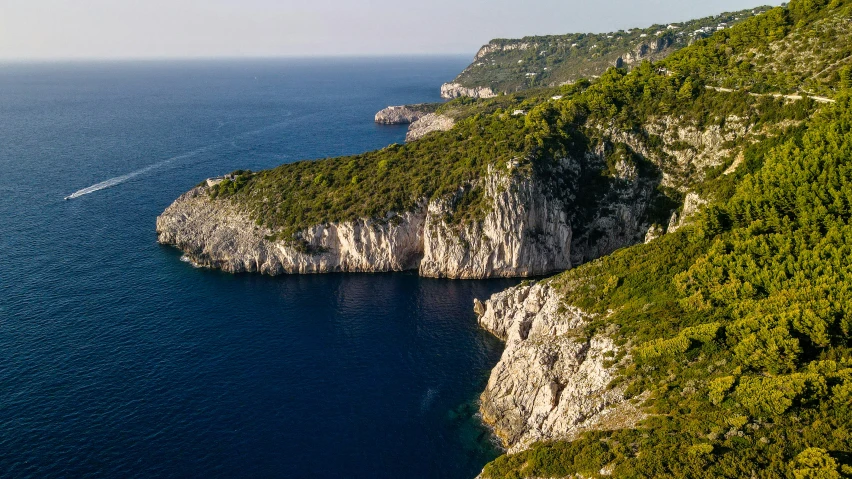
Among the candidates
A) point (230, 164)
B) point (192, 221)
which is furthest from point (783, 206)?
point (230, 164)

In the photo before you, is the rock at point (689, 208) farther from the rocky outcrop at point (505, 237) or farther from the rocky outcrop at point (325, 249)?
the rocky outcrop at point (325, 249)

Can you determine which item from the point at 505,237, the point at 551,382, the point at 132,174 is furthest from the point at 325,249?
the point at 132,174

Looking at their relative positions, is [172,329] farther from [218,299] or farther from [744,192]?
[744,192]

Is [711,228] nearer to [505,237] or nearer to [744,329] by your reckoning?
[744,329]

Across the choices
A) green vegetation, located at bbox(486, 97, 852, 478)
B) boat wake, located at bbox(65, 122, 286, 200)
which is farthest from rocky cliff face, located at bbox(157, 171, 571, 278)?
boat wake, located at bbox(65, 122, 286, 200)

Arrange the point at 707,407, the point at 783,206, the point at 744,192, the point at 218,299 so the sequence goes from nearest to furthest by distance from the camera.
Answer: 1. the point at 707,407
2. the point at 783,206
3. the point at 744,192
4. the point at 218,299

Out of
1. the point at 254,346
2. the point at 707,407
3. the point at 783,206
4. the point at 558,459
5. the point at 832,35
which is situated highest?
the point at 832,35

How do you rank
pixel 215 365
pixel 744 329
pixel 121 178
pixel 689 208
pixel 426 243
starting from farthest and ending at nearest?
1. pixel 121 178
2. pixel 426 243
3. pixel 689 208
4. pixel 215 365
5. pixel 744 329
